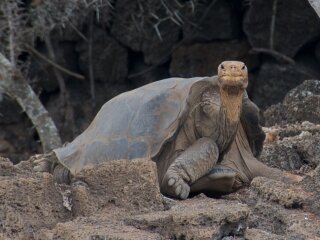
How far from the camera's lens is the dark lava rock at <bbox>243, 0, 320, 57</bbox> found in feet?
40.7

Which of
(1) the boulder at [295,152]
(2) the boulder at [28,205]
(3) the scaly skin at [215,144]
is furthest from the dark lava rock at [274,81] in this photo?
(2) the boulder at [28,205]

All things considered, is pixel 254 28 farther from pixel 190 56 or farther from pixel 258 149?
pixel 258 149

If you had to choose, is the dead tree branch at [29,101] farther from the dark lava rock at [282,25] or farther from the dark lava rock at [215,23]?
the dark lava rock at [282,25]

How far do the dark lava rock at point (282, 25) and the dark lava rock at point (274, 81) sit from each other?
0.55 ft

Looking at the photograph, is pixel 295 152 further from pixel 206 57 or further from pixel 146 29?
pixel 146 29

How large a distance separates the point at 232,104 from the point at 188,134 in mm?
304

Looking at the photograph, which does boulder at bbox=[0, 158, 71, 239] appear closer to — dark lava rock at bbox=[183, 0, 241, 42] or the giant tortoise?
the giant tortoise

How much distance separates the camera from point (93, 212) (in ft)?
17.7

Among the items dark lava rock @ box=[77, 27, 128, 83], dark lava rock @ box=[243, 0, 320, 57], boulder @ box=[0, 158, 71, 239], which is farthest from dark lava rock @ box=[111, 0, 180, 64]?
boulder @ box=[0, 158, 71, 239]

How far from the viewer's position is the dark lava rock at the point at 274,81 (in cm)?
1240

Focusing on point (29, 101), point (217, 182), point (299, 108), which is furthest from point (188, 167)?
point (29, 101)

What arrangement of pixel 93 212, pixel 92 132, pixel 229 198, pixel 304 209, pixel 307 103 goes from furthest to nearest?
1. pixel 307 103
2. pixel 92 132
3. pixel 229 198
4. pixel 304 209
5. pixel 93 212

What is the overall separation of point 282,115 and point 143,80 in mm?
4232

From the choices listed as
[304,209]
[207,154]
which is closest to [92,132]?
[207,154]
